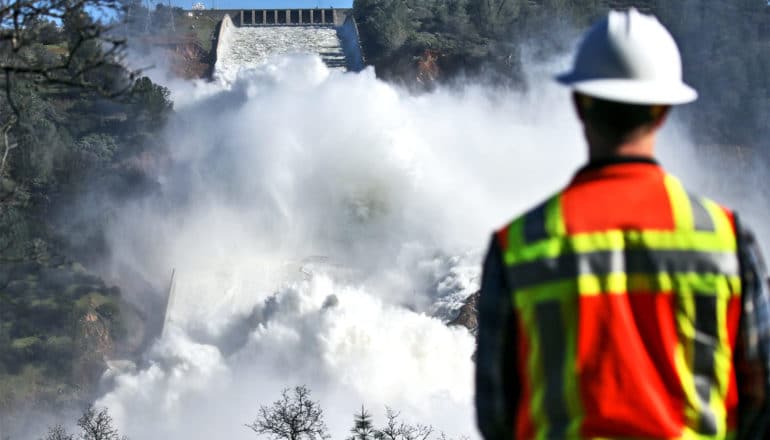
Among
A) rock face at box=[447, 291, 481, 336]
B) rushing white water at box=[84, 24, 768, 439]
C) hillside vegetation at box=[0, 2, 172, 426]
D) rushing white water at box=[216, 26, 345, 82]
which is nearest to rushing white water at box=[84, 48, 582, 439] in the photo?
rushing white water at box=[84, 24, 768, 439]

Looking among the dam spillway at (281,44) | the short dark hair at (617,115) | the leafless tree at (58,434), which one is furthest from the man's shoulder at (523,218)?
the dam spillway at (281,44)

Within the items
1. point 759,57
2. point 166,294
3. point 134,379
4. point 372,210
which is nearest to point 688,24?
point 759,57

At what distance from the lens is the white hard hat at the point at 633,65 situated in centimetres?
295

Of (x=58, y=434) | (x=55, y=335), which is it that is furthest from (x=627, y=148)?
(x=55, y=335)

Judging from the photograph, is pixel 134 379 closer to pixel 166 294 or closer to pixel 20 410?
pixel 20 410

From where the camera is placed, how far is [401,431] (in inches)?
1194

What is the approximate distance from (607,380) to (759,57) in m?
65.5

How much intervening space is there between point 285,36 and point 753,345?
261 feet

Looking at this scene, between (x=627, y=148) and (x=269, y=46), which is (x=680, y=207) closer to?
(x=627, y=148)

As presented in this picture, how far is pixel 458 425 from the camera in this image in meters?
35.9

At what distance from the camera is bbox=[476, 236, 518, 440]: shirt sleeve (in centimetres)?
299

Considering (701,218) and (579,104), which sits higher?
(579,104)

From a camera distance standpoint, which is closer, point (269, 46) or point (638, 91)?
point (638, 91)

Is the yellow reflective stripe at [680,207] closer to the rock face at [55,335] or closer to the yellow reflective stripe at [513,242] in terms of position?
the yellow reflective stripe at [513,242]
